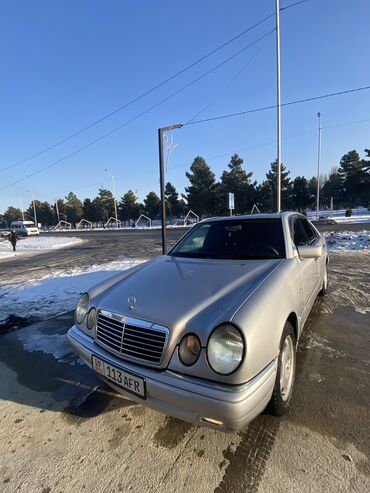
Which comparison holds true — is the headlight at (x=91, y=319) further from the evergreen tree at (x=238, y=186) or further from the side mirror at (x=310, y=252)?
the evergreen tree at (x=238, y=186)

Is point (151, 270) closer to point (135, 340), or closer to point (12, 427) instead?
point (135, 340)

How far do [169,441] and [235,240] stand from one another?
2173 millimetres

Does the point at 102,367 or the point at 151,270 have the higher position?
the point at 151,270

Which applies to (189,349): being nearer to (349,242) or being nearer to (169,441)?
(169,441)

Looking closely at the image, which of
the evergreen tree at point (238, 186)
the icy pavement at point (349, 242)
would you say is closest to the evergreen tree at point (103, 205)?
the evergreen tree at point (238, 186)

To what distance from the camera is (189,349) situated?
199cm

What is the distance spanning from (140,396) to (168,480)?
0.52 m

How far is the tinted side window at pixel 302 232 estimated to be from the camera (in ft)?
12.2

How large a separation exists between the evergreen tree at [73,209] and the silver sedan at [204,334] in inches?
3257

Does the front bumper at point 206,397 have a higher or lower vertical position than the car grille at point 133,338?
lower

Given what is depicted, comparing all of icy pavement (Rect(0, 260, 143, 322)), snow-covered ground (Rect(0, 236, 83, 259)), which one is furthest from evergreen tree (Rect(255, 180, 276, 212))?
icy pavement (Rect(0, 260, 143, 322))

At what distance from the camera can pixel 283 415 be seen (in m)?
2.46

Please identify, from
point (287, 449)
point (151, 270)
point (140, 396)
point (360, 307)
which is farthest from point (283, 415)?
point (360, 307)

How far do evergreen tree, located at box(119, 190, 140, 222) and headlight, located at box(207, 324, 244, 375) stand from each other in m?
71.8
